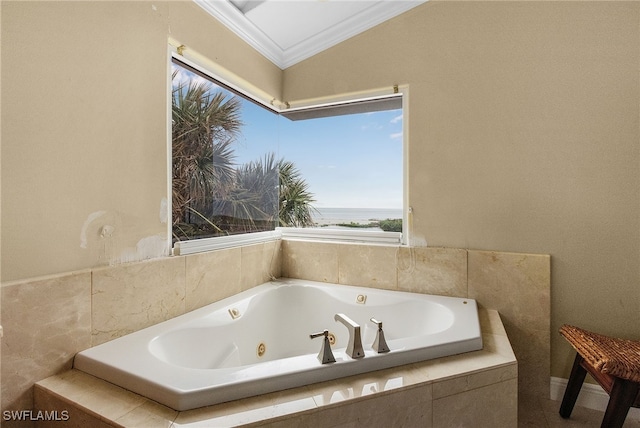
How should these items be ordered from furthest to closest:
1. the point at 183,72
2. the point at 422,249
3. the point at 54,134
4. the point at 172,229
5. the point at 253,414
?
the point at 422,249
the point at 183,72
the point at 172,229
the point at 54,134
the point at 253,414

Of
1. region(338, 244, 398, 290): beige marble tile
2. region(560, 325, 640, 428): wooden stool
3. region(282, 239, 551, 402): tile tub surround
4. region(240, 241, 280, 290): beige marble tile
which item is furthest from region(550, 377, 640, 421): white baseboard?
region(240, 241, 280, 290): beige marble tile

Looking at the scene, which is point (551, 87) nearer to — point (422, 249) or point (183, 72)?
point (422, 249)

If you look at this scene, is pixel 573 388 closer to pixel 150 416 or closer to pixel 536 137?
pixel 536 137

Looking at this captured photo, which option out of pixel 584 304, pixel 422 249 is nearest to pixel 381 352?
pixel 422 249

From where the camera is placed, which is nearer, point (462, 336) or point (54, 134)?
point (54, 134)

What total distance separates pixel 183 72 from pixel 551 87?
7.10 feet

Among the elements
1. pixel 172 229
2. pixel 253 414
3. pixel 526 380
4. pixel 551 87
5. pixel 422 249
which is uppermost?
pixel 551 87

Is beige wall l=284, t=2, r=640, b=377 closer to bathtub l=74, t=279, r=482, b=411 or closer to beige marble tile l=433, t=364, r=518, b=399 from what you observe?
bathtub l=74, t=279, r=482, b=411

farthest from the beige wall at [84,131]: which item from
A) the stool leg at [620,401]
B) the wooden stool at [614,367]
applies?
the stool leg at [620,401]

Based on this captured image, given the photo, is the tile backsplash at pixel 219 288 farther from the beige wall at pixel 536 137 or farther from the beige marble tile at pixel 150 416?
the beige marble tile at pixel 150 416

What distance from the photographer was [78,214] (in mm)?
1303

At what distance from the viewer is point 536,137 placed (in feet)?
6.32

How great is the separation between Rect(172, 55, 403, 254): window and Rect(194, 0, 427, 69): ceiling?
16.0 inches

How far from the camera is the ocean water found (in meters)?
2.41
